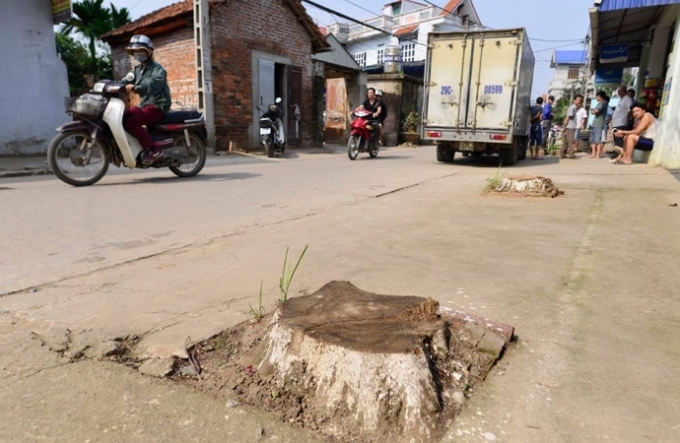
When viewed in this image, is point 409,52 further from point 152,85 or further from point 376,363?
point 376,363

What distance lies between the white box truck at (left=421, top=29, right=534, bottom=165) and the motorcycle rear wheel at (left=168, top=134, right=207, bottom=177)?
5.23 meters

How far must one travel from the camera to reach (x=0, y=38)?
891cm

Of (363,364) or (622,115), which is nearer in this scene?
(363,364)

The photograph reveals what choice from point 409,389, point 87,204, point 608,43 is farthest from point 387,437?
point 608,43

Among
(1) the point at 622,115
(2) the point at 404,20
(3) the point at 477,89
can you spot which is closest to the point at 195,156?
(3) the point at 477,89

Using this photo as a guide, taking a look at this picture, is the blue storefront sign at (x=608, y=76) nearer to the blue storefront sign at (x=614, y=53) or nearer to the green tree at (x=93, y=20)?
the blue storefront sign at (x=614, y=53)

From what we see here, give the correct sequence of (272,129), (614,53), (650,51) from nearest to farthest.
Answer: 1. (272,129)
2. (650,51)
3. (614,53)

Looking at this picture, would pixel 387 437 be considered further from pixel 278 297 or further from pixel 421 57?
pixel 421 57

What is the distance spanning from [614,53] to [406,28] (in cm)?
3062

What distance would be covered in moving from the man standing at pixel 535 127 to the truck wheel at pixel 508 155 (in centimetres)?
280

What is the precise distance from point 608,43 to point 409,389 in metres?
16.0

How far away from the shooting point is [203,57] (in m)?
11.4

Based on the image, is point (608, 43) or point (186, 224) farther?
point (608, 43)

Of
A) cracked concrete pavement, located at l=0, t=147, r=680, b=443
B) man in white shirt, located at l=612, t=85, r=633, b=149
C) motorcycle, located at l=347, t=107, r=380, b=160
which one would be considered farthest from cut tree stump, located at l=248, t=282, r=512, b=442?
man in white shirt, located at l=612, t=85, r=633, b=149
